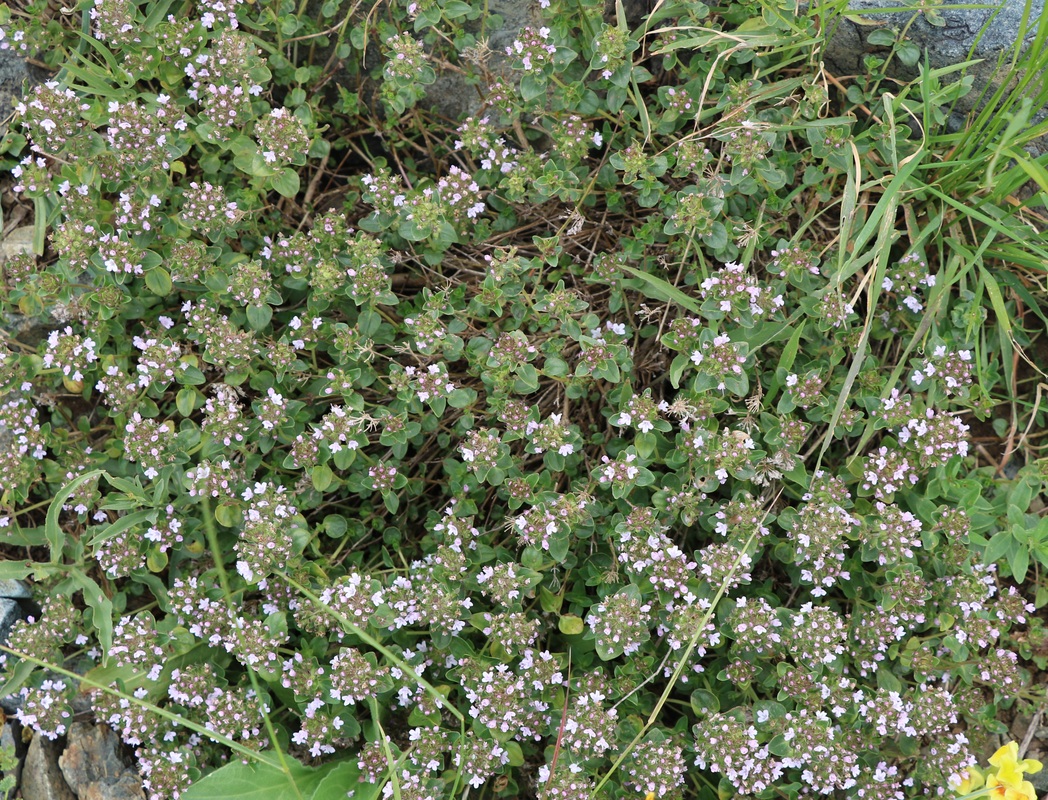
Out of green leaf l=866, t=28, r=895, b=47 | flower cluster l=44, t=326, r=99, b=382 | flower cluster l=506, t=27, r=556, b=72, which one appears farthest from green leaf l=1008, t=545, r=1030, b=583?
flower cluster l=44, t=326, r=99, b=382

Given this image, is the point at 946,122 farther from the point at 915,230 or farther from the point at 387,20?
the point at 387,20

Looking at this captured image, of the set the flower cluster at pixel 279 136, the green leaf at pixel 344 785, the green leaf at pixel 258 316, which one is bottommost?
the green leaf at pixel 344 785

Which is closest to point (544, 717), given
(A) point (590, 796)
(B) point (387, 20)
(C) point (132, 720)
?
(A) point (590, 796)

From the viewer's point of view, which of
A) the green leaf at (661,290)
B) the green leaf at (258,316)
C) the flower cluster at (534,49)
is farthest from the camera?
the green leaf at (661,290)

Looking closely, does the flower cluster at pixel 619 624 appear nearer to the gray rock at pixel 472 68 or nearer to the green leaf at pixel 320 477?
the green leaf at pixel 320 477

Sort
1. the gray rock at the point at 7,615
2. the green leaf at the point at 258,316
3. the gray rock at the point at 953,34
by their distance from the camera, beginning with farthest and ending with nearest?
the gray rock at the point at 953,34, the gray rock at the point at 7,615, the green leaf at the point at 258,316

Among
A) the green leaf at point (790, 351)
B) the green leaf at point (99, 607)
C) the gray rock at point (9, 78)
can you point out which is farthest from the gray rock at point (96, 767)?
the green leaf at point (790, 351)
